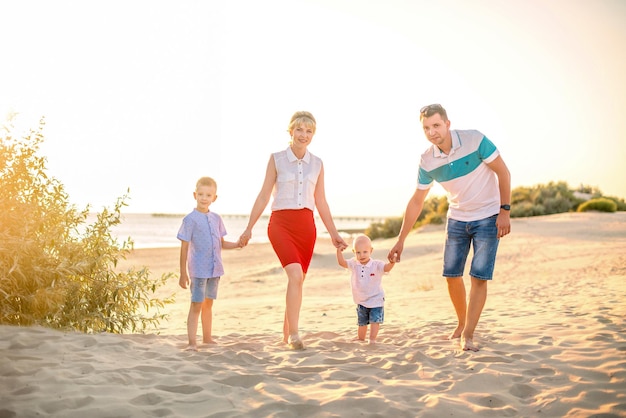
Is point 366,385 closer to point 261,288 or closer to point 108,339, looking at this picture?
point 108,339

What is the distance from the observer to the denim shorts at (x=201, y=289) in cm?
581

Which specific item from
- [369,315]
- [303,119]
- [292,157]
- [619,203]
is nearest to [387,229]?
[619,203]

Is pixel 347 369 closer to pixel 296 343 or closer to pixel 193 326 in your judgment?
pixel 296 343

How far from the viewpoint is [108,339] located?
5.76 meters

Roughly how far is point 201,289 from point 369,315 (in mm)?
1899

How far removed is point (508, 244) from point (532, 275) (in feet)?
16.1

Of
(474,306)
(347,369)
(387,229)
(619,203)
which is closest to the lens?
(347,369)

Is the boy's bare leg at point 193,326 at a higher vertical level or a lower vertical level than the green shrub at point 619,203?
lower

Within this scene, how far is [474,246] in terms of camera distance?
561 centimetres

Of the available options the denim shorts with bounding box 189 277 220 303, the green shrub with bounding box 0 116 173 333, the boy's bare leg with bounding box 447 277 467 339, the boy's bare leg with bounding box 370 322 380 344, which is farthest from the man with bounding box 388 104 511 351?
the green shrub with bounding box 0 116 173 333

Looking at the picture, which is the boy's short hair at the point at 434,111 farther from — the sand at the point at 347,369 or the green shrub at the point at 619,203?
the green shrub at the point at 619,203

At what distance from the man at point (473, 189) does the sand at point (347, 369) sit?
0.65 meters

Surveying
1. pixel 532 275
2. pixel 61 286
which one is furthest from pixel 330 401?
pixel 532 275

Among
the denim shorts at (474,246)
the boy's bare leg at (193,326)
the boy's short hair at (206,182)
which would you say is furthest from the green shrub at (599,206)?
the boy's bare leg at (193,326)
